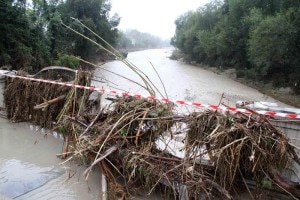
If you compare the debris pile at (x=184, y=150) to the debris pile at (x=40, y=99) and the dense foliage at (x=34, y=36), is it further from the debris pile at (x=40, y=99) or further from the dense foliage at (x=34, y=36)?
the dense foliage at (x=34, y=36)

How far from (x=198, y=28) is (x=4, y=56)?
34014 mm

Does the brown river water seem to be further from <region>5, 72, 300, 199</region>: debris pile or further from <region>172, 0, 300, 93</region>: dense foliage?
<region>172, 0, 300, 93</region>: dense foliage

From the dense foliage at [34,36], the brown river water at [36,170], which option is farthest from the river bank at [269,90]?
the brown river water at [36,170]

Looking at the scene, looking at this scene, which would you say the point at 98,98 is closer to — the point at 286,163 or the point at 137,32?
the point at 286,163

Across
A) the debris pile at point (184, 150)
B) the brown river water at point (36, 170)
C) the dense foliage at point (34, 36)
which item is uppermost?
the dense foliage at point (34, 36)

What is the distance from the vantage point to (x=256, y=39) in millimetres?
23375

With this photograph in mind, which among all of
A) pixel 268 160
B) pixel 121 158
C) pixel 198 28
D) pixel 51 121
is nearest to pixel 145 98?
pixel 121 158

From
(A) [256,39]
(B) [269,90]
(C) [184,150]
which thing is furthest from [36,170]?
(B) [269,90]

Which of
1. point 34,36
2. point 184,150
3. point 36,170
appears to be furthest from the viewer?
point 34,36

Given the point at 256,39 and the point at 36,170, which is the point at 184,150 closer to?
the point at 36,170

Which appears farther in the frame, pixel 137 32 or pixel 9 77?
pixel 137 32

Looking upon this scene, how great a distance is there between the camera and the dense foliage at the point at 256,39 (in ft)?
73.3

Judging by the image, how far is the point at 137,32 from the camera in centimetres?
14525

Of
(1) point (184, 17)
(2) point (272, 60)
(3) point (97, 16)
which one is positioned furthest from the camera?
(1) point (184, 17)
